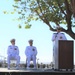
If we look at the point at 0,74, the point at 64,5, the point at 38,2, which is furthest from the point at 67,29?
the point at 0,74

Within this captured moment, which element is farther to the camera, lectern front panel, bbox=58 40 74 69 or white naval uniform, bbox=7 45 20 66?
white naval uniform, bbox=7 45 20 66

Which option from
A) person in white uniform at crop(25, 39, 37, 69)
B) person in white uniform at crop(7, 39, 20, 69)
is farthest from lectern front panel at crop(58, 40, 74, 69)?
person in white uniform at crop(7, 39, 20, 69)

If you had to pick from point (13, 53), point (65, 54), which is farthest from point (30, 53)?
point (65, 54)

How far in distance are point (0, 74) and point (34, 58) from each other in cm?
350

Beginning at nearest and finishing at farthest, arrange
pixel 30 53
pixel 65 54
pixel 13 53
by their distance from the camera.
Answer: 1. pixel 65 54
2. pixel 13 53
3. pixel 30 53

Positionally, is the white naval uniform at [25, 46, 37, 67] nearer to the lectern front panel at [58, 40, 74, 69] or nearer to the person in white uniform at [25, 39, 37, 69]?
the person in white uniform at [25, 39, 37, 69]

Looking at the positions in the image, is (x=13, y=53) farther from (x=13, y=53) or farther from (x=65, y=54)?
(x=65, y=54)

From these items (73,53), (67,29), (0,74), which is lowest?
(0,74)

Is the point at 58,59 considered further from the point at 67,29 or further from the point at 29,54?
the point at 67,29

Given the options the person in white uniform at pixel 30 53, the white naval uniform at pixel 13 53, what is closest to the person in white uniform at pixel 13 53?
the white naval uniform at pixel 13 53

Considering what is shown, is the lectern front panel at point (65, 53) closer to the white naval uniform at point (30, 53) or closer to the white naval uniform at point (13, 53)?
the white naval uniform at point (30, 53)

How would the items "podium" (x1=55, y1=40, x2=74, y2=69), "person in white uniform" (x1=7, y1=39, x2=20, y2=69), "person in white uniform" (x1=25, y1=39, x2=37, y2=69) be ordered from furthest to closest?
1. "person in white uniform" (x1=25, y1=39, x2=37, y2=69)
2. "person in white uniform" (x1=7, y1=39, x2=20, y2=69)
3. "podium" (x1=55, y1=40, x2=74, y2=69)

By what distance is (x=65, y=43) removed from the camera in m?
11.6

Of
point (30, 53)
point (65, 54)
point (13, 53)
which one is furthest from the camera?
point (30, 53)
